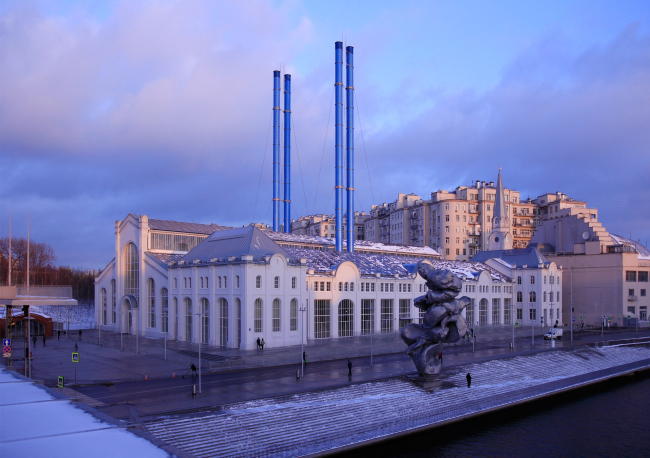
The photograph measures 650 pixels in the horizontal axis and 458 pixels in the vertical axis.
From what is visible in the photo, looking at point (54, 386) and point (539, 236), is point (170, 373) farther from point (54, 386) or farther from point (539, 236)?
point (539, 236)

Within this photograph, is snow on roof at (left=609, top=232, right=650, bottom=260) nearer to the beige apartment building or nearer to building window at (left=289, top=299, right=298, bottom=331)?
building window at (left=289, top=299, right=298, bottom=331)

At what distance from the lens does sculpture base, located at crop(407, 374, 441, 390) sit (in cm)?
3974

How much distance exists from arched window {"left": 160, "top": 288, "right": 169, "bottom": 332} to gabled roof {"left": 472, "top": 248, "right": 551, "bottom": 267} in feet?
183

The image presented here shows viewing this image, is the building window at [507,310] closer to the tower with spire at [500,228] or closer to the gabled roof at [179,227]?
the tower with spire at [500,228]

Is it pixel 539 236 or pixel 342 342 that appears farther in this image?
pixel 539 236

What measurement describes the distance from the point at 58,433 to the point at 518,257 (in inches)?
3299

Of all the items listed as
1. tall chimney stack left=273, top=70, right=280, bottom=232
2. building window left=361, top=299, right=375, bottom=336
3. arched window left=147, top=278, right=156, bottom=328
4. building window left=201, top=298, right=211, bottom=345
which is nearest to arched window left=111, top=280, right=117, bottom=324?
arched window left=147, top=278, right=156, bottom=328

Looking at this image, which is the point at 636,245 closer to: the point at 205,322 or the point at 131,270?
the point at 205,322

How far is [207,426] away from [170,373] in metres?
17.2

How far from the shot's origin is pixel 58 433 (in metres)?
20.8

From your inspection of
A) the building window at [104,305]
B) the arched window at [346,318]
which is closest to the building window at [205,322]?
the arched window at [346,318]

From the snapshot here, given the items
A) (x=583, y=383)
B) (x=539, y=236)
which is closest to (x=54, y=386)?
(x=583, y=383)

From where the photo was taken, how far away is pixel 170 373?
4462 centimetres

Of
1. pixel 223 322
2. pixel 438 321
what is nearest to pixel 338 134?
pixel 223 322
